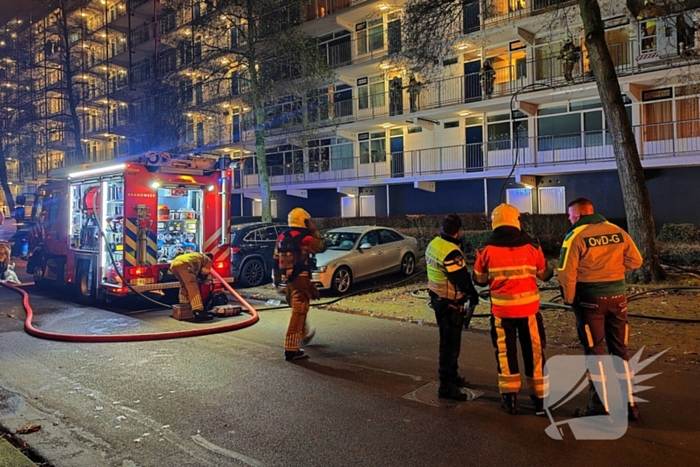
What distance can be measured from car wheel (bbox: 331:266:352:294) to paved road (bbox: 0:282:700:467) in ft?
13.5

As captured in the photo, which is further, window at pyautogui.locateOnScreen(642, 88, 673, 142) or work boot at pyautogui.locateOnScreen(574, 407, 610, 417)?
window at pyautogui.locateOnScreen(642, 88, 673, 142)

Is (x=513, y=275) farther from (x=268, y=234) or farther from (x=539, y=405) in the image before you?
(x=268, y=234)

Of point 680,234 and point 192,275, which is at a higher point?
point 680,234

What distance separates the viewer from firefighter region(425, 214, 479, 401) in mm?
5086

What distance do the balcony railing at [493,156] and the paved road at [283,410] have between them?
434 inches

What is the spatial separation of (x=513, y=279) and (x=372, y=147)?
24292 mm

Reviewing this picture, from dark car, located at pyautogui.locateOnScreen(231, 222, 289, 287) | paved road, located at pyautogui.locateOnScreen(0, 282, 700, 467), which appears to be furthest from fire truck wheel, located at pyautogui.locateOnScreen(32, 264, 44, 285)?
paved road, located at pyautogui.locateOnScreen(0, 282, 700, 467)

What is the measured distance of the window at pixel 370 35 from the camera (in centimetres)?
2680

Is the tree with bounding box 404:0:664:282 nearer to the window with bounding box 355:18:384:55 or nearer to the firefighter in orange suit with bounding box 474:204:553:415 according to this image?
the firefighter in orange suit with bounding box 474:204:553:415

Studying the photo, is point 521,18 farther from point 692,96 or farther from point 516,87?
point 692,96

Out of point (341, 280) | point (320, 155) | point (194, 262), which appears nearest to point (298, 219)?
point (194, 262)

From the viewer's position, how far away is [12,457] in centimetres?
394

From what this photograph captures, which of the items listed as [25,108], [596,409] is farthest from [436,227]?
[25,108]

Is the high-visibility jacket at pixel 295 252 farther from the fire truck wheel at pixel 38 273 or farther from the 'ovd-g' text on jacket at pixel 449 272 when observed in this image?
the fire truck wheel at pixel 38 273
